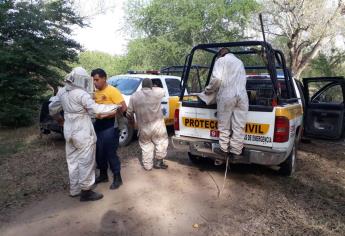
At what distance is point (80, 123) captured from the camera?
4.33 m


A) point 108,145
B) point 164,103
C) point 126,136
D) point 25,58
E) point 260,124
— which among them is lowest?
point 126,136

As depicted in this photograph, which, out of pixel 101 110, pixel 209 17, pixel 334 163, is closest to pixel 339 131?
pixel 334 163

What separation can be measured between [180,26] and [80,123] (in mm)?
15719

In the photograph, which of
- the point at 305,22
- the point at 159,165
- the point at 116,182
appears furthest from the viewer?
the point at 305,22

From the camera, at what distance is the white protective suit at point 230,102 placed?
15.5ft

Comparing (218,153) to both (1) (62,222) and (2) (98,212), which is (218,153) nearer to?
(2) (98,212)

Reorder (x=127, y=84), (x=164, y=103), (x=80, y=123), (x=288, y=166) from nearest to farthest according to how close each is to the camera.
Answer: (x=80, y=123) → (x=288, y=166) → (x=127, y=84) → (x=164, y=103)

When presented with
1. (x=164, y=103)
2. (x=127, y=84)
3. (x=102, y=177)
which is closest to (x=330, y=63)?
(x=164, y=103)

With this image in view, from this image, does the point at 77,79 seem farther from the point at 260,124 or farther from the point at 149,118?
the point at 260,124

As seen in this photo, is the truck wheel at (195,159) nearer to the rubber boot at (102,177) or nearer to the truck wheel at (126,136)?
the rubber boot at (102,177)

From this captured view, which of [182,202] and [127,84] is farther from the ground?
[127,84]

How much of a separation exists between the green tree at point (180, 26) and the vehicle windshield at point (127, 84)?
1129 centimetres

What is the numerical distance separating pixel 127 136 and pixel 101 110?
3.49 meters

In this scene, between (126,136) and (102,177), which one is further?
(126,136)
